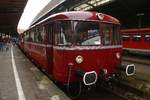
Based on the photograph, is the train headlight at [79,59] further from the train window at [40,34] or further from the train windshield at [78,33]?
the train window at [40,34]

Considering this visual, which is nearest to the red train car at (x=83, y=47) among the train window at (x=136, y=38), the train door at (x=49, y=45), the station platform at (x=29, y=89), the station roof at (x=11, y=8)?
the train door at (x=49, y=45)

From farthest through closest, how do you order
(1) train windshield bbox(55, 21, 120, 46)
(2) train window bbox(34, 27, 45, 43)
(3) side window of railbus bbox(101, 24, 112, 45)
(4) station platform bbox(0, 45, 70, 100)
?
(2) train window bbox(34, 27, 45, 43) < (3) side window of railbus bbox(101, 24, 112, 45) < (1) train windshield bbox(55, 21, 120, 46) < (4) station platform bbox(0, 45, 70, 100)

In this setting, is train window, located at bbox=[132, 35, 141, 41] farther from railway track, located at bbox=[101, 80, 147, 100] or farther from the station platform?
→ the station platform

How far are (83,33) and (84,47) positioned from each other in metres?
0.45

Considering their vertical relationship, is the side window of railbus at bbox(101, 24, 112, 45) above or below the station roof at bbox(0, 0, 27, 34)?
below

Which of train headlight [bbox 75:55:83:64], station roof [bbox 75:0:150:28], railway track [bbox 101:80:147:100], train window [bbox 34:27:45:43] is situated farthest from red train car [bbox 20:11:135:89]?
station roof [bbox 75:0:150:28]

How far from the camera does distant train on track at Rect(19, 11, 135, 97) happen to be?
945cm

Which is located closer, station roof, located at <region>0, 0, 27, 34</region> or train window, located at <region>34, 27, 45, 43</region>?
train window, located at <region>34, 27, 45, 43</region>

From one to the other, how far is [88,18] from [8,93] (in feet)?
10.7

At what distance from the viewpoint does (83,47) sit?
31.4ft

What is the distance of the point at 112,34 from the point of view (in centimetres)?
1052

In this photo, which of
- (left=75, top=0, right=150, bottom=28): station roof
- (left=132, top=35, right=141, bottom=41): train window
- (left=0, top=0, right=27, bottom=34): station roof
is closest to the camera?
(left=132, top=35, right=141, bottom=41): train window

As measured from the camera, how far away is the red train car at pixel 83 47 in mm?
9445

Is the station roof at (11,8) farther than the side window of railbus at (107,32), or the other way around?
the station roof at (11,8)
